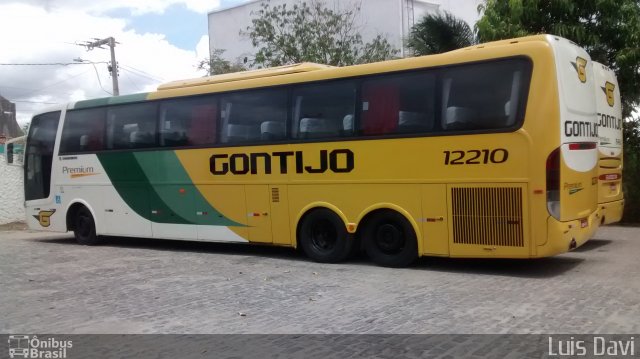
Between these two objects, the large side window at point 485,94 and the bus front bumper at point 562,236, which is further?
the large side window at point 485,94

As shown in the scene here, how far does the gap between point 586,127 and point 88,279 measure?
298 inches

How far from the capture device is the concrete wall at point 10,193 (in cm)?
1984

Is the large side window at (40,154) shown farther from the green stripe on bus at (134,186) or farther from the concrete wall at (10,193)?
the concrete wall at (10,193)

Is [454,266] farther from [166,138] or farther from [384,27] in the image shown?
[384,27]

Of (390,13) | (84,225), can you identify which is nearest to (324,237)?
(84,225)

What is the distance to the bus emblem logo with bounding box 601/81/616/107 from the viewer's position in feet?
34.2

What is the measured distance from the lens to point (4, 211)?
1992 centimetres

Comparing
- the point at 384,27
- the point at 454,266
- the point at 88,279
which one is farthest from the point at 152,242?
the point at 384,27

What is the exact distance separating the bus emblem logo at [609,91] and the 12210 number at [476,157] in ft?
11.9

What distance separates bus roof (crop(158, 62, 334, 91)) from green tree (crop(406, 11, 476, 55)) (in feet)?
17.9

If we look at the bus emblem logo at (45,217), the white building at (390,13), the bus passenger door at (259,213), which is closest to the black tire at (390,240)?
the bus passenger door at (259,213)

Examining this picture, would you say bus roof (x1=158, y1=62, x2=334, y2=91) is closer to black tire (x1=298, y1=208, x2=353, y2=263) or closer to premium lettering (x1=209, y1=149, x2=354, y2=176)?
premium lettering (x1=209, y1=149, x2=354, y2=176)

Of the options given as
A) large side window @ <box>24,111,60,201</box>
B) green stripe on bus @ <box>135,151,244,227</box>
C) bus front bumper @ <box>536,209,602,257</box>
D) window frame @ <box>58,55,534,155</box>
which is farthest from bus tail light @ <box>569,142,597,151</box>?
large side window @ <box>24,111,60,201</box>

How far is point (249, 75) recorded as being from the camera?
1072 centimetres
